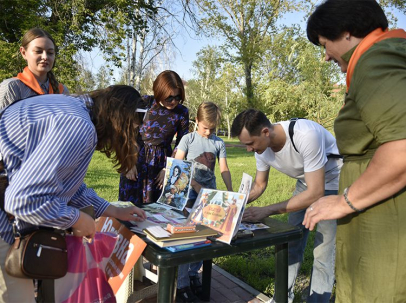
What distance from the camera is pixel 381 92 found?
113 cm

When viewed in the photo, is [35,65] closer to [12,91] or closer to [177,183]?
[12,91]

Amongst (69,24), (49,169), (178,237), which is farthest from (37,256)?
(69,24)

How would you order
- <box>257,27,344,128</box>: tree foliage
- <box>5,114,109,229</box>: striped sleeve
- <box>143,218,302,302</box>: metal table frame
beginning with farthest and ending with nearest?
<box>257,27,344,128</box>: tree foliage, <box>143,218,302,302</box>: metal table frame, <box>5,114,109,229</box>: striped sleeve

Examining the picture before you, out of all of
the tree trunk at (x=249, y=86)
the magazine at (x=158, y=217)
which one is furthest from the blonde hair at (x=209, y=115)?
the tree trunk at (x=249, y=86)

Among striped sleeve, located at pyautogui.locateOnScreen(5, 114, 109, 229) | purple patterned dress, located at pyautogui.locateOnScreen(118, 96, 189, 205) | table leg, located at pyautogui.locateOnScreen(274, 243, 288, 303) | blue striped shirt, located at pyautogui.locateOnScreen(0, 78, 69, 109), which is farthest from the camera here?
purple patterned dress, located at pyautogui.locateOnScreen(118, 96, 189, 205)

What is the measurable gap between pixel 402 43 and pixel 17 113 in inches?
57.2

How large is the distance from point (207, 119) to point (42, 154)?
191cm

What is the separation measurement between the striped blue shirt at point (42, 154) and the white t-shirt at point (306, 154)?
1.44 meters

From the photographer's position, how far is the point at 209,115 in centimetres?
300

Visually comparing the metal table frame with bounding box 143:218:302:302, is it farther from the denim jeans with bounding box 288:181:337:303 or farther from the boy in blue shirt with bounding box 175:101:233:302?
the boy in blue shirt with bounding box 175:101:233:302

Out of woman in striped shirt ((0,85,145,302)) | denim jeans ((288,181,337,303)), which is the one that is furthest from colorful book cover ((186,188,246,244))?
denim jeans ((288,181,337,303))

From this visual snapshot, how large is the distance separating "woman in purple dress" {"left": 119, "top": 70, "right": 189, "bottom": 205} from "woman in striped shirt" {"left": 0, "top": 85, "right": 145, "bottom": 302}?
1484 millimetres

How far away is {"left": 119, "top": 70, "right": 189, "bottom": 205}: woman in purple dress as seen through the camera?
300cm

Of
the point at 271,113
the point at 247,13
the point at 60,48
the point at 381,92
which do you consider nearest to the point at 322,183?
the point at 381,92
